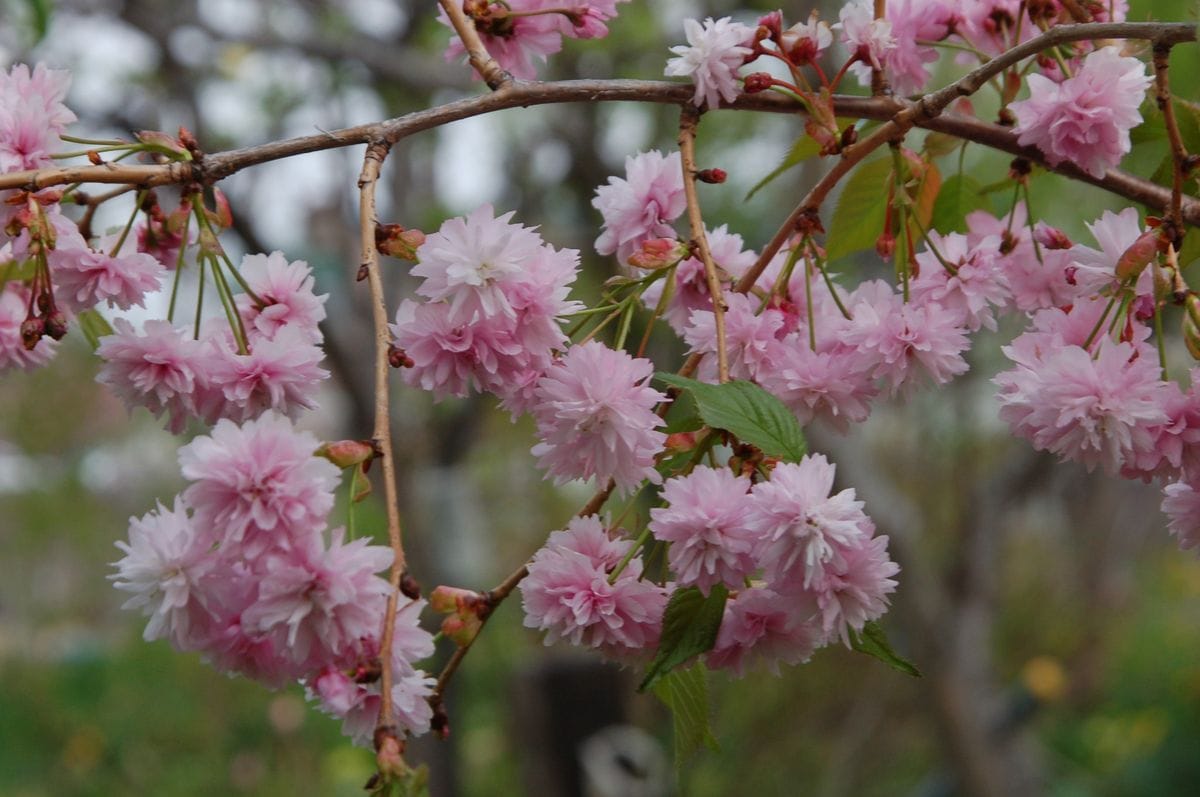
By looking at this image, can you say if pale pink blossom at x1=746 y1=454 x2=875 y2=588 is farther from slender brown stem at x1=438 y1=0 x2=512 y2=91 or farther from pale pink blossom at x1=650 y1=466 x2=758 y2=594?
slender brown stem at x1=438 y1=0 x2=512 y2=91

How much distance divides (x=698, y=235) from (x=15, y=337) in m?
0.36

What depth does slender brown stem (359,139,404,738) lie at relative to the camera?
42 cm

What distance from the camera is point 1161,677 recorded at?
4.14 m

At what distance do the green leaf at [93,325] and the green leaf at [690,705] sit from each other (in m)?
0.34

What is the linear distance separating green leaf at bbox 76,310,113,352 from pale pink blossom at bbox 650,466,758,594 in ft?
1.11

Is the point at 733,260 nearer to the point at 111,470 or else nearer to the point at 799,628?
the point at 799,628

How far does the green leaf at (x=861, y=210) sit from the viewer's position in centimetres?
66

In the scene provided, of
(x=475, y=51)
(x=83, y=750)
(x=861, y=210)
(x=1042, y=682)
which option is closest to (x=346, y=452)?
(x=475, y=51)

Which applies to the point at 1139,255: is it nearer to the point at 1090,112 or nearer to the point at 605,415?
the point at 1090,112

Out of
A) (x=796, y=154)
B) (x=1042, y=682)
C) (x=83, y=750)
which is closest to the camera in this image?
(x=796, y=154)

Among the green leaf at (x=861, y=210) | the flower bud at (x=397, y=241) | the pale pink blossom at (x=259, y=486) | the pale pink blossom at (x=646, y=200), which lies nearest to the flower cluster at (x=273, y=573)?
the pale pink blossom at (x=259, y=486)

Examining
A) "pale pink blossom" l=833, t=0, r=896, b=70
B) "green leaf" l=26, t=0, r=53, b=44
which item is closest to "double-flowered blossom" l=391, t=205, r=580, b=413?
"pale pink blossom" l=833, t=0, r=896, b=70

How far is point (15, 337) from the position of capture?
0.63m

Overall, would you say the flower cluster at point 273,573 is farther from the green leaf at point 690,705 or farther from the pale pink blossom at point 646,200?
the pale pink blossom at point 646,200
